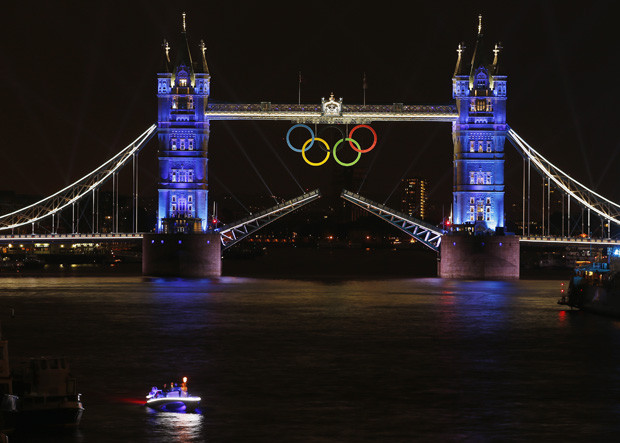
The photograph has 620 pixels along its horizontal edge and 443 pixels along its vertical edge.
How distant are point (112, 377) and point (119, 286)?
3759 cm

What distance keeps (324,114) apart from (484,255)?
13219 millimetres

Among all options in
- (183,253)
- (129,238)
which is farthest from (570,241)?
(129,238)

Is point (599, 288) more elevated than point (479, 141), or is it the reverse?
point (479, 141)

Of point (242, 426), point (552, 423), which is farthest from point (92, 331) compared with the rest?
point (552, 423)

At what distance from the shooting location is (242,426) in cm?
1762

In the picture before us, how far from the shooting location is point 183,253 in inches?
2625

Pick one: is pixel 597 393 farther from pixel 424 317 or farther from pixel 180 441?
pixel 424 317

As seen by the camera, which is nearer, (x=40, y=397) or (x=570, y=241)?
(x=40, y=397)

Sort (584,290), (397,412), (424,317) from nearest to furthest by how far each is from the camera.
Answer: (397,412) → (424,317) → (584,290)

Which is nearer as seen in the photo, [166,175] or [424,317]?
[424,317]

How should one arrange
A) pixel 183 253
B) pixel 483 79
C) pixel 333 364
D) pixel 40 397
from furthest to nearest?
pixel 483 79, pixel 183 253, pixel 333 364, pixel 40 397

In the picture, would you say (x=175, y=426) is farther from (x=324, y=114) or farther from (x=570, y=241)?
(x=570, y=241)

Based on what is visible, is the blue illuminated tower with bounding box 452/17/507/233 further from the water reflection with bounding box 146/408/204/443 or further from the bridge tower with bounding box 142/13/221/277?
the water reflection with bounding box 146/408/204/443

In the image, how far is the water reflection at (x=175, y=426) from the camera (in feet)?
54.7
